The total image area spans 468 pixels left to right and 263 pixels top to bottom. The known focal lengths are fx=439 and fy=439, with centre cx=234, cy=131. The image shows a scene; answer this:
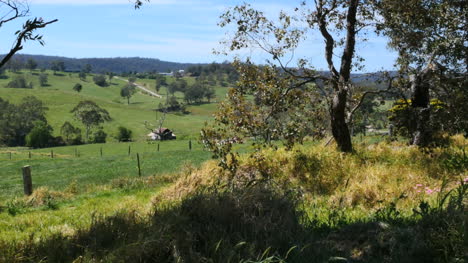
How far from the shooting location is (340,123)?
12297 millimetres

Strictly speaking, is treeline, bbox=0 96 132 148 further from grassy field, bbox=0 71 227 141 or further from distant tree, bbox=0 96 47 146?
grassy field, bbox=0 71 227 141

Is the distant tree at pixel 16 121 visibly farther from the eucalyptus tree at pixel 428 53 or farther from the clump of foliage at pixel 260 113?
the eucalyptus tree at pixel 428 53

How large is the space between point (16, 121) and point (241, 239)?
344ft

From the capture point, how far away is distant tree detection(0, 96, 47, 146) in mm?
94375

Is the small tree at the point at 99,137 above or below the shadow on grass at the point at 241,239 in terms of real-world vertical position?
below

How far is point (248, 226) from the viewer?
4.19m

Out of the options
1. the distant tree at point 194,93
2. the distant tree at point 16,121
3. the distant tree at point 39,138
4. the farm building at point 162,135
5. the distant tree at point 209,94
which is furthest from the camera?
the distant tree at point 209,94

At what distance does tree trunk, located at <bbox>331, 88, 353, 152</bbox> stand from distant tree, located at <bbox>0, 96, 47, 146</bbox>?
9345cm

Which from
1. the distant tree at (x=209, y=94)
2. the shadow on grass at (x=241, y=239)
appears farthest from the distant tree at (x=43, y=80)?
the shadow on grass at (x=241, y=239)

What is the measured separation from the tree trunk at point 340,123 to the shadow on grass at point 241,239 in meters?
7.43

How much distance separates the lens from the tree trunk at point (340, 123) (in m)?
12.0

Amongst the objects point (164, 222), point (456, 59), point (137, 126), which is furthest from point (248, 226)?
point (137, 126)

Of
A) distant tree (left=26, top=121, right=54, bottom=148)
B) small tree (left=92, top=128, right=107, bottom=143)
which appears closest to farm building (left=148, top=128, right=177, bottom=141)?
small tree (left=92, top=128, right=107, bottom=143)

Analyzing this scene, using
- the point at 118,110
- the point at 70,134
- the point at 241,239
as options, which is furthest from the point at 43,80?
the point at 241,239
